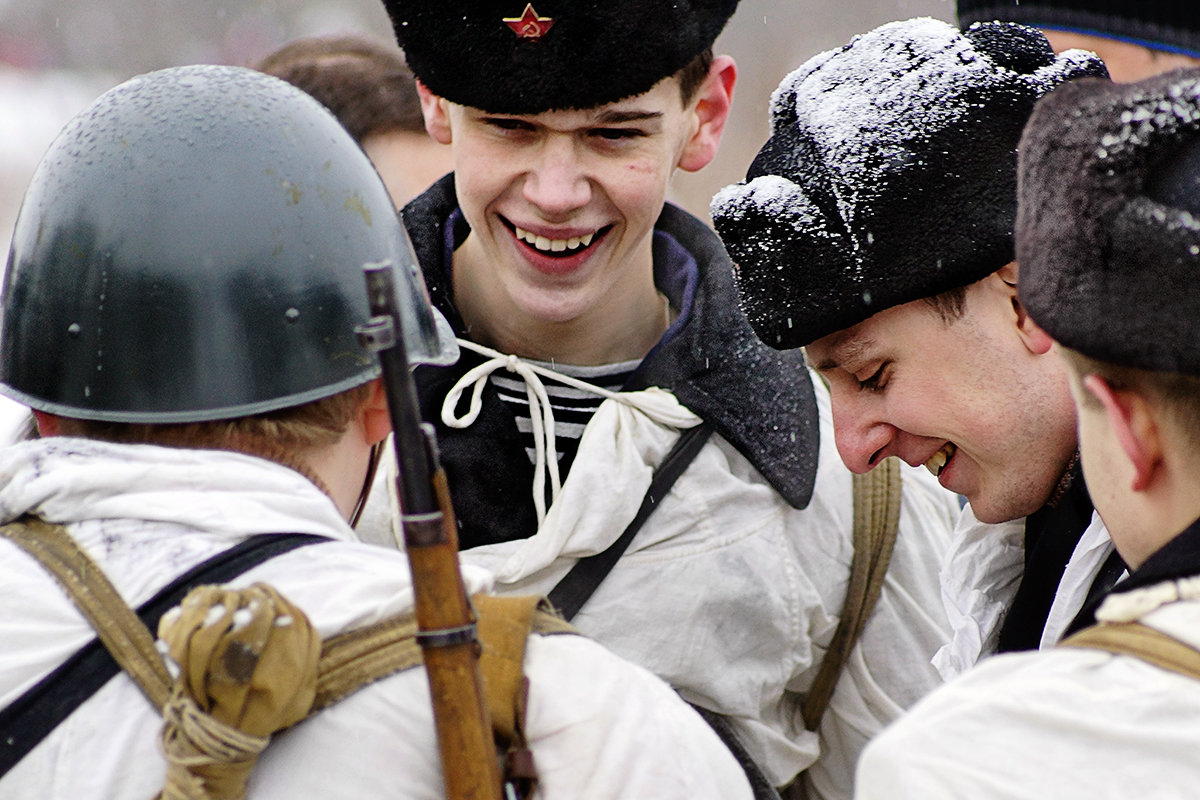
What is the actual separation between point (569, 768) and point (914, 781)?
417mm

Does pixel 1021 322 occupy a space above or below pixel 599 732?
below

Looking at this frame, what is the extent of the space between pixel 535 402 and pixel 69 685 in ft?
4.22

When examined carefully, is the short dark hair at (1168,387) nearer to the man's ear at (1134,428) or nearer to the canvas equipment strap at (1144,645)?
the man's ear at (1134,428)

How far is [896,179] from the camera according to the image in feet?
6.82

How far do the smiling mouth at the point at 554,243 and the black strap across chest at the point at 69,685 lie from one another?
1.31 metres

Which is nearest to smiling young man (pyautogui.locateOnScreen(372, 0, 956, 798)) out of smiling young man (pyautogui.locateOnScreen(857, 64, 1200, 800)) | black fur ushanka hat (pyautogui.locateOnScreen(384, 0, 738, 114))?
black fur ushanka hat (pyautogui.locateOnScreen(384, 0, 738, 114))

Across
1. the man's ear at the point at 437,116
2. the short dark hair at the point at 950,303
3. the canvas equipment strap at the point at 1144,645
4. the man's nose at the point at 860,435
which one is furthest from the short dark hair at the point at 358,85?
the canvas equipment strap at the point at 1144,645

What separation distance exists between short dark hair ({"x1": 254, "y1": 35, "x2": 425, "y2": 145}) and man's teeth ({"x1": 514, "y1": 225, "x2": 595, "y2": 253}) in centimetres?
144

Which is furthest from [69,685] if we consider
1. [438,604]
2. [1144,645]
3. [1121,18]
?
[1121,18]

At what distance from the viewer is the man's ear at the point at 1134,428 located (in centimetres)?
139

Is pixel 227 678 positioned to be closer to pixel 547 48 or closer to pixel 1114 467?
pixel 1114 467

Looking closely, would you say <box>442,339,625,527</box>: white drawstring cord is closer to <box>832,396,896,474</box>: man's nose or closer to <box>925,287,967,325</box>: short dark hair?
<box>832,396,896,474</box>: man's nose

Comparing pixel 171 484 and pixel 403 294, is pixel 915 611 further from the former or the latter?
pixel 171 484

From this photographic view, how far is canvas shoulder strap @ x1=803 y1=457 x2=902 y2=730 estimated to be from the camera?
2.62 meters
